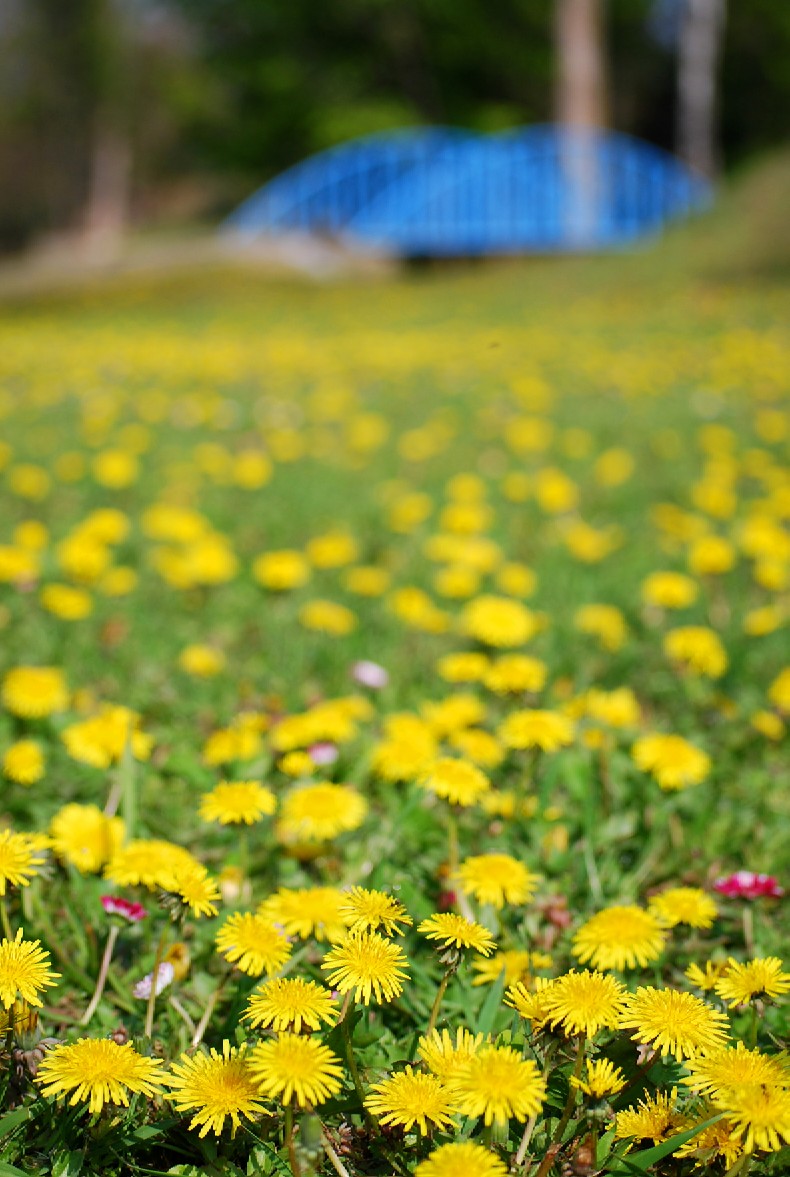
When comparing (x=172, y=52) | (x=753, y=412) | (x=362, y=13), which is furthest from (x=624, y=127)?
(x=753, y=412)

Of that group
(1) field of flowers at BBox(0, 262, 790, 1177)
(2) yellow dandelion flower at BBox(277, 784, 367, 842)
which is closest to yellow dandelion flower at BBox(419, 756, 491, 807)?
(1) field of flowers at BBox(0, 262, 790, 1177)

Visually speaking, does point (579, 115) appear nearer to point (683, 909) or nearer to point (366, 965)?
point (683, 909)

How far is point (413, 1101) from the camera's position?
0.87 meters

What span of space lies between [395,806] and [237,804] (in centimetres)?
48

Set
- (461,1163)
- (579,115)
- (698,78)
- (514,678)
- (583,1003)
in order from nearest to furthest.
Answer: (461,1163), (583,1003), (514,678), (579,115), (698,78)

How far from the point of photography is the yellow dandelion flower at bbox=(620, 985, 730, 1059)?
2.93 ft

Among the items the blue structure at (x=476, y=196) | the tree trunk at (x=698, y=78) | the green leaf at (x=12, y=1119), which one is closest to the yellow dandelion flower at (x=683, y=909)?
the green leaf at (x=12, y=1119)

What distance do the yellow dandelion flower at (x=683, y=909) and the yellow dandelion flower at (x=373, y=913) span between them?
1.10 feet

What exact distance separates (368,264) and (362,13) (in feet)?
36.4

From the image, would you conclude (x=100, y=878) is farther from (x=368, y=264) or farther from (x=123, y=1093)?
(x=368, y=264)

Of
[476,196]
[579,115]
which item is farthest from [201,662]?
[476,196]

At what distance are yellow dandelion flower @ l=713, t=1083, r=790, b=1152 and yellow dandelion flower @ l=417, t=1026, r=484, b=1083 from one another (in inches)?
8.2

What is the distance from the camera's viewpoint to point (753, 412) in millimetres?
5066

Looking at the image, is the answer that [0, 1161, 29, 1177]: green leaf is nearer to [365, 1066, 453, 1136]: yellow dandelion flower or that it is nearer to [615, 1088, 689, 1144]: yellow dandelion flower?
[365, 1066, 453, 1136]: yellow dandelion flower
